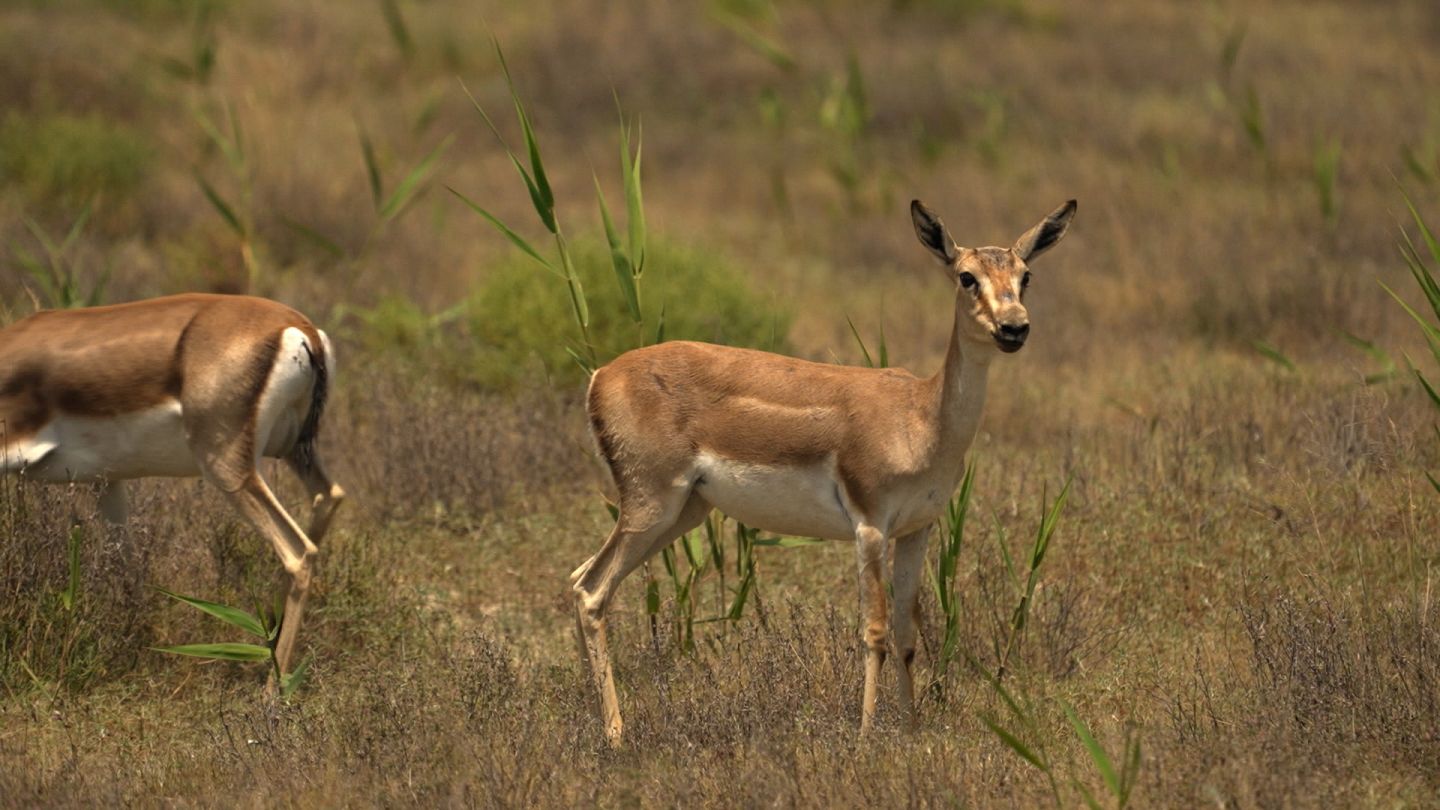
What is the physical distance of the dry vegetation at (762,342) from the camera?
5.46 metres

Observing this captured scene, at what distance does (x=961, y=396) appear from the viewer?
5582 mm

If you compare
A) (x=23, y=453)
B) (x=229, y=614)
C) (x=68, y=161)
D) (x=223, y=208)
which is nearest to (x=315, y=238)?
(x=223, y=208)

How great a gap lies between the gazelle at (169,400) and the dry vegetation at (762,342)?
0.78 feet

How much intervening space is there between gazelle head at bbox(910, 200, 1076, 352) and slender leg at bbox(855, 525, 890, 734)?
2.49 feet

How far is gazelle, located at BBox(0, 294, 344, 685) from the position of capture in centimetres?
649

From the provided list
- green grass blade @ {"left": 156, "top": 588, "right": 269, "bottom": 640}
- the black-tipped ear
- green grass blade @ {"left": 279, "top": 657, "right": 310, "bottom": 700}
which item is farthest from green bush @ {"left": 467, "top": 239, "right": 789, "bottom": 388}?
green grass blade @ {"left": 156, "top": 588, "right": 269, "bottom": 640}

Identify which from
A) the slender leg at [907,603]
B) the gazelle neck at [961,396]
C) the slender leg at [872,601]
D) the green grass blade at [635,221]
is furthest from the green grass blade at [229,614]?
Result: the gazelle neck at [961,396]

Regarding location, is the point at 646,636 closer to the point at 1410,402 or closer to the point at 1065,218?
the point at 1065,218

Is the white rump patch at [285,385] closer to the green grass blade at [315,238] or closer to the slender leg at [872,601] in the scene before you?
the green grass blade at [315,238]

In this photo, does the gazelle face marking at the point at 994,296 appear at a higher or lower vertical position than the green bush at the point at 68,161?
higher

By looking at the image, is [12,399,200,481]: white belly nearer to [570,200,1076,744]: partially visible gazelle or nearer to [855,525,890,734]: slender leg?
[570,200,1076,744]: partially visible gazelle

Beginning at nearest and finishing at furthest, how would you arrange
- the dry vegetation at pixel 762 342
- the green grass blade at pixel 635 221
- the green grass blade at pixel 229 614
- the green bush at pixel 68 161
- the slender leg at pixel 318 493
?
1. the dry vegetation at pixel 762 342
2. the green grass blade at pixel 229 614
3. the green grass blade at pixel 635 221
4. the slender leg at pixel 318 493
5. the green bush at pixel 68 161

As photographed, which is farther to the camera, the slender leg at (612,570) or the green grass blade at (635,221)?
the green grass blade at (635,221)

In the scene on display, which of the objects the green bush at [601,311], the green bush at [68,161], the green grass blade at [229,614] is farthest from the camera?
the green bush at [68,161]
